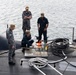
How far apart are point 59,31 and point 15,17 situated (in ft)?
31.6

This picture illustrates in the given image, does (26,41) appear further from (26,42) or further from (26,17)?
(26,17)

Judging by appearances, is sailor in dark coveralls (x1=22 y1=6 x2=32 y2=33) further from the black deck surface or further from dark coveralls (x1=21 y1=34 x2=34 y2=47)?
the black deck surface

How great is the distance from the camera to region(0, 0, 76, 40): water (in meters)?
24.7

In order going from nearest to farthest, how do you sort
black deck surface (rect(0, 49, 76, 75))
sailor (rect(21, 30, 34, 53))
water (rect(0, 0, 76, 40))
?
black deck surface (rect(0, 49, 76, 75)), sailor (rect(21, 30, 34, 53)), water (rect(0, 0, 76, 40))

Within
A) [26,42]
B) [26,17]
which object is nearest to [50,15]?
[26,17]

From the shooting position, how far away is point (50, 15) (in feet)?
110

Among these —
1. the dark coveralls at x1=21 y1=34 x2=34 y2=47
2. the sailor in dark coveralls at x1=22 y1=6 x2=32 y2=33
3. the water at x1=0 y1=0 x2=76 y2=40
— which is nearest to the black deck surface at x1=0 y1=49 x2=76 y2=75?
the dark coveralls at x1=21 y1=34 x2=34 y2=47

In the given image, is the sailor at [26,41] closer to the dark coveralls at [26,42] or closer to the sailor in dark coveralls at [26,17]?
the dark coveralls at [26,42]

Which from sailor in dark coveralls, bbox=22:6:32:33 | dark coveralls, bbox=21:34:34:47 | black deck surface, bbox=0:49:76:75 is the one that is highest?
sailor in dark coveralls, bbox=22:6:32:33

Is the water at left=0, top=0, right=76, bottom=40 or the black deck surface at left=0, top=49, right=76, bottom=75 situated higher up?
the water at left=0, top=0, right=76, bottom=40

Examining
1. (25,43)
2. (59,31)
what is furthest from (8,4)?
(25,43)

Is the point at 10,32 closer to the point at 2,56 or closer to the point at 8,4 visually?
the point at 2,56

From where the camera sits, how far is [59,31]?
24.6 meters

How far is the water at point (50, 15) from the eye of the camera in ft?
81.1
